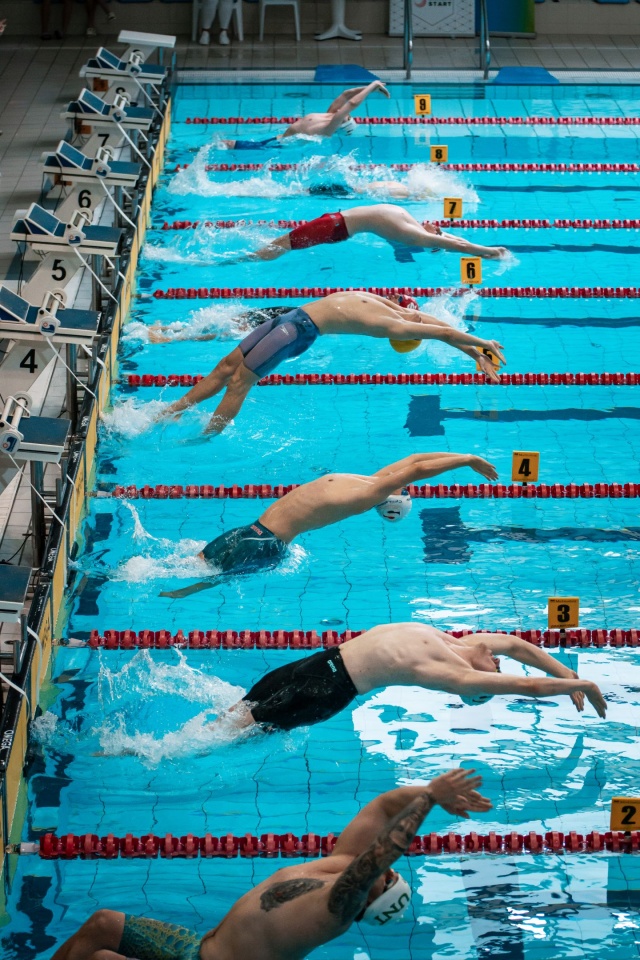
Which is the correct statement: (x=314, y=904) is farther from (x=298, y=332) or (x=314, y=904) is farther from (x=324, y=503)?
(x=298, y=332)

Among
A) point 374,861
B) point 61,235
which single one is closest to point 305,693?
point 374,861

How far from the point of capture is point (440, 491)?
5.84m

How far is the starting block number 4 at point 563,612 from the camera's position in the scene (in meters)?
4.77

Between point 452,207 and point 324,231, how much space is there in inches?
61.4

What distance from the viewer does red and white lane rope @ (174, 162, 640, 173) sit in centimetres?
965

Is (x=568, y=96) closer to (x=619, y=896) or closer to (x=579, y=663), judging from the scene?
(x=579, y=663)

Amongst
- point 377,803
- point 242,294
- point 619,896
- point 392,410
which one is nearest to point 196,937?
point 377,803

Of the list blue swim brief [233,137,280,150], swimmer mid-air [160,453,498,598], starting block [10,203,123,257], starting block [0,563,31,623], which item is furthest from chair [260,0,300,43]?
starting block [0,563,31,623]

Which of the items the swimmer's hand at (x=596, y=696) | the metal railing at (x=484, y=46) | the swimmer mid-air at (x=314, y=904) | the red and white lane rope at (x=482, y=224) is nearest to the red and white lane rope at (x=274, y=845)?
the swimmer's hand at (x=596, y=696)

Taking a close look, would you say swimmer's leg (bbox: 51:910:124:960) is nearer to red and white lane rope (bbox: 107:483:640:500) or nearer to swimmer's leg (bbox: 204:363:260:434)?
red and white lane rope (bbox: 107:483:640:500)

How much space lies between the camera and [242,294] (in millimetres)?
7668

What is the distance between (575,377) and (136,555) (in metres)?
Answer: 2.65

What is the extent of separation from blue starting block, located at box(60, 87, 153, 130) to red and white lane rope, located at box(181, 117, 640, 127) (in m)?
1.86

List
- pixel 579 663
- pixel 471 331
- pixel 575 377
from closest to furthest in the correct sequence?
pixel 579 663 → pixel 575 377 → pixel 471 331
